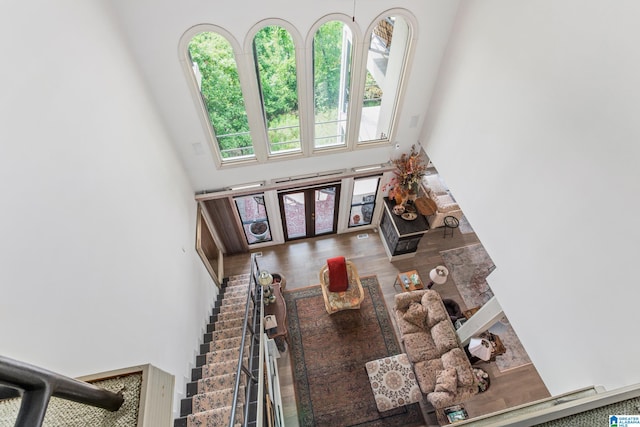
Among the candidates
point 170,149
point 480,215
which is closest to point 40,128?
point 170,149

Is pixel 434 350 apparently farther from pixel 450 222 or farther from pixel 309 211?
pixel 309 211

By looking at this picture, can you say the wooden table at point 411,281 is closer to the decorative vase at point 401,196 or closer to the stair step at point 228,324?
the decorative vase at point 401,196

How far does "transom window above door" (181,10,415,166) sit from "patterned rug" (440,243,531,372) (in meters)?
3.41

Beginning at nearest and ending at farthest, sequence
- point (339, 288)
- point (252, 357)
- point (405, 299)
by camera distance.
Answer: point (252, 357) → point (405, 299) → point (339, 288)

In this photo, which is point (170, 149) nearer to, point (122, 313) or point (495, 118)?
point (122, 313)

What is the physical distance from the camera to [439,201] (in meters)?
7.37

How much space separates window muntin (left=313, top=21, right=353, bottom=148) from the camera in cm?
431

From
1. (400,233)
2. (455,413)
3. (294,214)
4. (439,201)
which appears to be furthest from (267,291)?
(439,201)

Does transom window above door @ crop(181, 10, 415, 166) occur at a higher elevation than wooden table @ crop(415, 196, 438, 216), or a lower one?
higher

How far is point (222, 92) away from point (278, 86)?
2.78 ft

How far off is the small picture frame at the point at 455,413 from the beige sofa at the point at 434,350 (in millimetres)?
308

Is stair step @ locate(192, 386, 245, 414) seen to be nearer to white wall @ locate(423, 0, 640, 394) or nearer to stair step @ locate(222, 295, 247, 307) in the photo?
stair step @ locate(222, 295, 247, 307)

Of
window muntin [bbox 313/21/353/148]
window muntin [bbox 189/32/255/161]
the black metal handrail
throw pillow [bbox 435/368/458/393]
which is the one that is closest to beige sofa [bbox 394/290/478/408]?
throw pillow [bbox 435/368/458/393]

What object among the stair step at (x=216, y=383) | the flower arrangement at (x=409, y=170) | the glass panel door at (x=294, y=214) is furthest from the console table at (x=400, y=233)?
the stair step at (x=216, y=383)
